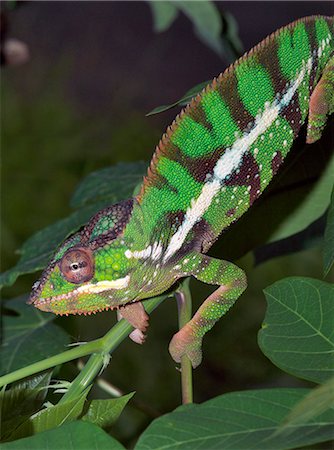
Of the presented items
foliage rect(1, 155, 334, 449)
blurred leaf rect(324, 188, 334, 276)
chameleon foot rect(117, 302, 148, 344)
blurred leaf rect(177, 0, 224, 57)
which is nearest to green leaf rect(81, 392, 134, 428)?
foliage rect(1, 155, 334, 449)

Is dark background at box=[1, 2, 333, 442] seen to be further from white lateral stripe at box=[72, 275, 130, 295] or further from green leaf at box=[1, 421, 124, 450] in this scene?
green leaf at box=[1, 421, 124, 450]

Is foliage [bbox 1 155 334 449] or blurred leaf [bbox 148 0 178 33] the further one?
blurred leaf [bbox 148 0 178 33]

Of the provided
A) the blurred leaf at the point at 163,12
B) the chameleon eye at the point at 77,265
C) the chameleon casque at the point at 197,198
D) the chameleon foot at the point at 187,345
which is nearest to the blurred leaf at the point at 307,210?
the chameleon casque at the point at 197,198

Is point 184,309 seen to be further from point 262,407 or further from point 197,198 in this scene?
A: point 262,407

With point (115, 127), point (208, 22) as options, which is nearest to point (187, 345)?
point (208, 22)

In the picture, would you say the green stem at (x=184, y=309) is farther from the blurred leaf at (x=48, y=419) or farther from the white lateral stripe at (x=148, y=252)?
the blurred leaf at (x=48, y=419)

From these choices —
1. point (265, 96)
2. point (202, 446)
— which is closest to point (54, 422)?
point (202, 446)
